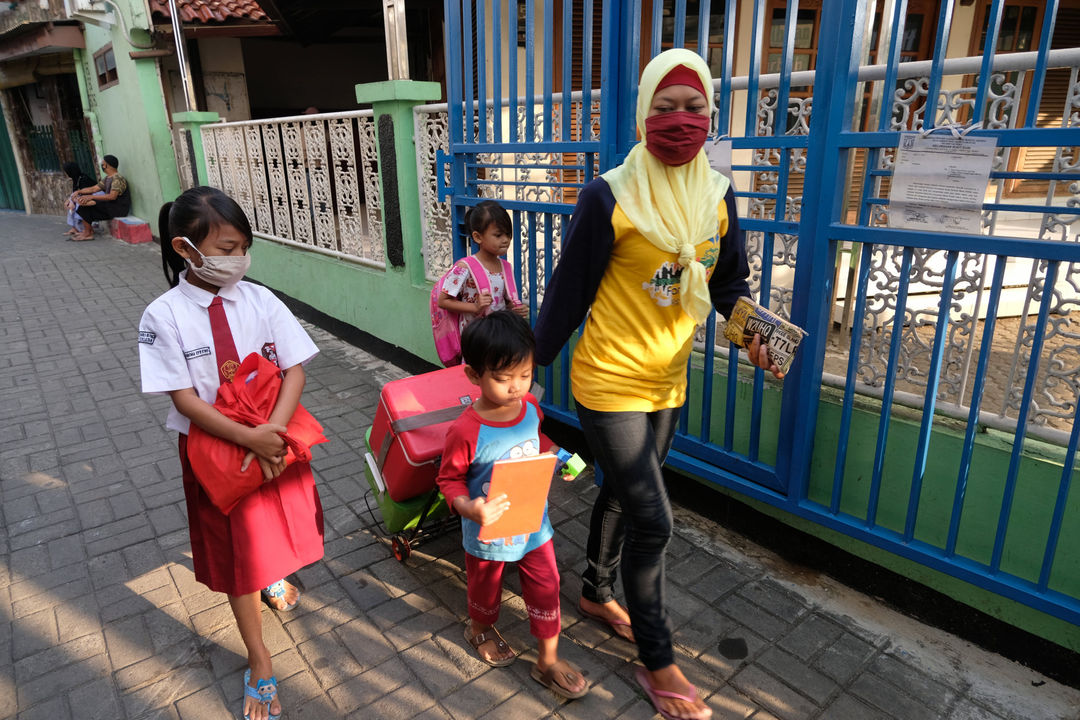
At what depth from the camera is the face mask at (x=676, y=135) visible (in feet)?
6.07

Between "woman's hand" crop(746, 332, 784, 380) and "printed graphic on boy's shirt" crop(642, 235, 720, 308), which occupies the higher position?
"printed graphic on boy's shirt" crop(642, 235, 720, 308)

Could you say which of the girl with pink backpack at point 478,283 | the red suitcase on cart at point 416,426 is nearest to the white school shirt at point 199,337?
the red suitcase on cart at point 416,426

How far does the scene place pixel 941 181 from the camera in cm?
214

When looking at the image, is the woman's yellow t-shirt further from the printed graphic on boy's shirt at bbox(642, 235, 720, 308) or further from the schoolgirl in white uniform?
the schoolgirl in white uniform

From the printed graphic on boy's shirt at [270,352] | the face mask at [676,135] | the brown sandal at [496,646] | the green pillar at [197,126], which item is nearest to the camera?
the face mask at [676,135]

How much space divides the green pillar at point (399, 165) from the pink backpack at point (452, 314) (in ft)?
5.80

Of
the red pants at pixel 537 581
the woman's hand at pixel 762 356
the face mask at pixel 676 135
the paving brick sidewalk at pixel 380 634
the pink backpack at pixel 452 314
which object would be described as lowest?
the paving brick sidewalk at pixel 380 634

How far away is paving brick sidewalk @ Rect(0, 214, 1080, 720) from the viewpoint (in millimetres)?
2242

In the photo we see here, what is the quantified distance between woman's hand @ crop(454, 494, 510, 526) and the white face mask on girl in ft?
3.07

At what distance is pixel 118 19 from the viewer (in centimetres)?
1080

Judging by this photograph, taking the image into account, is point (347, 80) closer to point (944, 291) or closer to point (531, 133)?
point (531, 133)

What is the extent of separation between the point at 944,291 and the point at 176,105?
12.3 meters

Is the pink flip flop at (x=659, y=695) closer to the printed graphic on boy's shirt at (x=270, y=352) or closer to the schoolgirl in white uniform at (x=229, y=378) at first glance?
the schoolgirl in white uniform at (x=229, y=378)

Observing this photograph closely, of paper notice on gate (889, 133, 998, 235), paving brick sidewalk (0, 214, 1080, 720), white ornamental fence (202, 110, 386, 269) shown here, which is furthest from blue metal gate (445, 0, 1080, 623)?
white ornamental fence (202, 110, 386, 269)
